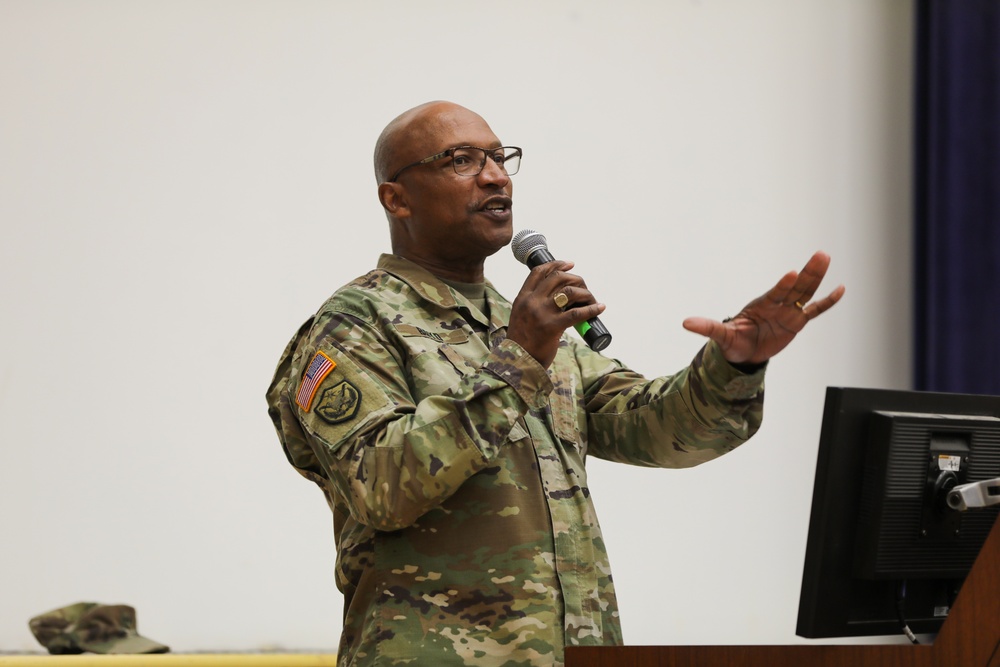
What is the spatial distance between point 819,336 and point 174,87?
88.4 inches

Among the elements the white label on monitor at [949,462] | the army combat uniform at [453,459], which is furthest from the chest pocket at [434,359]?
the white label on monitor at [949,462]

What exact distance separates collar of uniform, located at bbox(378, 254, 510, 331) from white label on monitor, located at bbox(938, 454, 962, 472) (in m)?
0.76

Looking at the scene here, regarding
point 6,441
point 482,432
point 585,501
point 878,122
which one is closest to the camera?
point 482,432

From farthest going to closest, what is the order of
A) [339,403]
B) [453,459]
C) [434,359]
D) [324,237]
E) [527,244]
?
[324,237] < [527,244] < [434,359] < [339,403] < [453,459]

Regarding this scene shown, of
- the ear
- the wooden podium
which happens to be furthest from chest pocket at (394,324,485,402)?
the wooden podium

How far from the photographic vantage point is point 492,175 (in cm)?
187

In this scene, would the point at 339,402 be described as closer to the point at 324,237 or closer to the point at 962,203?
the point at 324,237

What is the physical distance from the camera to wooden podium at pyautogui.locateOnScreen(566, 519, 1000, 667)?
1.21 m

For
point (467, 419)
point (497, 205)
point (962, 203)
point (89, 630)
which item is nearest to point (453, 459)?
point (467, 419)

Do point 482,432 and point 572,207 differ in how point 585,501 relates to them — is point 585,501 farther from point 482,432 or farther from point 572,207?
point 572,207

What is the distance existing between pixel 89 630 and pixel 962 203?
2.98 m

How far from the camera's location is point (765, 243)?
3.65 metres

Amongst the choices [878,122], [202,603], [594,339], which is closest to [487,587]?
[594,339]

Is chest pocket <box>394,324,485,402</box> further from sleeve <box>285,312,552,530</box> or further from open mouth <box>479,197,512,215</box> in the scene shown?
open mouth <box>479,197,512,215</box>
